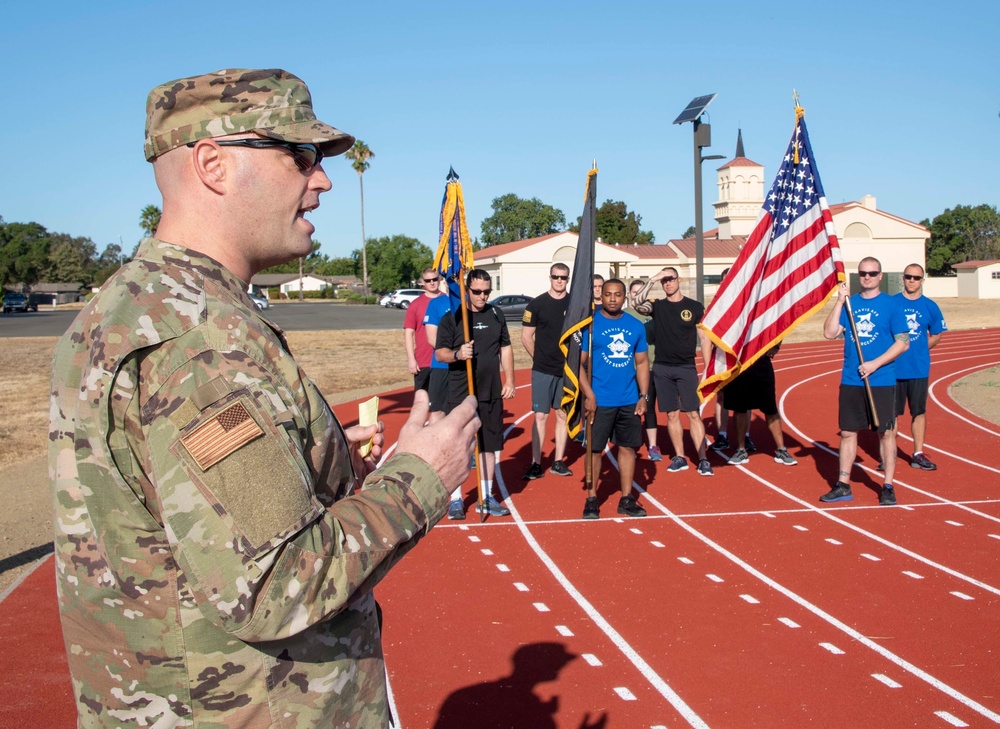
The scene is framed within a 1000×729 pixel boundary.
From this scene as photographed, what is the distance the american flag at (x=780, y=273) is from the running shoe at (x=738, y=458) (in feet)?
4.45

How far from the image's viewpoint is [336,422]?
5.61ft

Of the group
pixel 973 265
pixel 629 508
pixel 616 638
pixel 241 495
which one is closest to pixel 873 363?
pixel 629 508

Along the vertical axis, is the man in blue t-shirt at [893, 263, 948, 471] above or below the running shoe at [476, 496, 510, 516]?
above

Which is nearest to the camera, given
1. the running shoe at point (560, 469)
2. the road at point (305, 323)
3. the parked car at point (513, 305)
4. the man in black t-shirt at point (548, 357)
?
the man in black t-shirt at point (548, 357)

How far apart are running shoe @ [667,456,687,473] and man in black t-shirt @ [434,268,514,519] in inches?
99.6

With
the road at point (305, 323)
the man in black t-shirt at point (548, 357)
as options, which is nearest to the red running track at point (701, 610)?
the man in black t-shirt at point (548, 357)

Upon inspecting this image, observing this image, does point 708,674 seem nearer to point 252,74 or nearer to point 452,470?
point 452,470

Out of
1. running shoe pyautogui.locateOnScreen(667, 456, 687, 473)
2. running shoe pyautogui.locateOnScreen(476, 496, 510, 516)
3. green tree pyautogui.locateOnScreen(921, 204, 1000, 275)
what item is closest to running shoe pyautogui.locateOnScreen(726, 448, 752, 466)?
running shoe pyautogui.locateOnScreen(667, 456, 687, 473)

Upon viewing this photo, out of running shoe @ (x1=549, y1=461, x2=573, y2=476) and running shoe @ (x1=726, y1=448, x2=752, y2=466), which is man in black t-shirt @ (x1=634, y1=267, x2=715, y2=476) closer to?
running shoe @ (x1=726, y1=448, x2=752, y2=466)

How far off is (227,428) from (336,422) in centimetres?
30

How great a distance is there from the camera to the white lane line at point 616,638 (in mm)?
4723

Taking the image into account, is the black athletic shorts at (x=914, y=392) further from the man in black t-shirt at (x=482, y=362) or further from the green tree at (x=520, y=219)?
the green tree at (x=520, y=219)

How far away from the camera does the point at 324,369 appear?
78.9ft

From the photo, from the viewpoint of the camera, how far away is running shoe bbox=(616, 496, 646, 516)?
8797 millimetres
